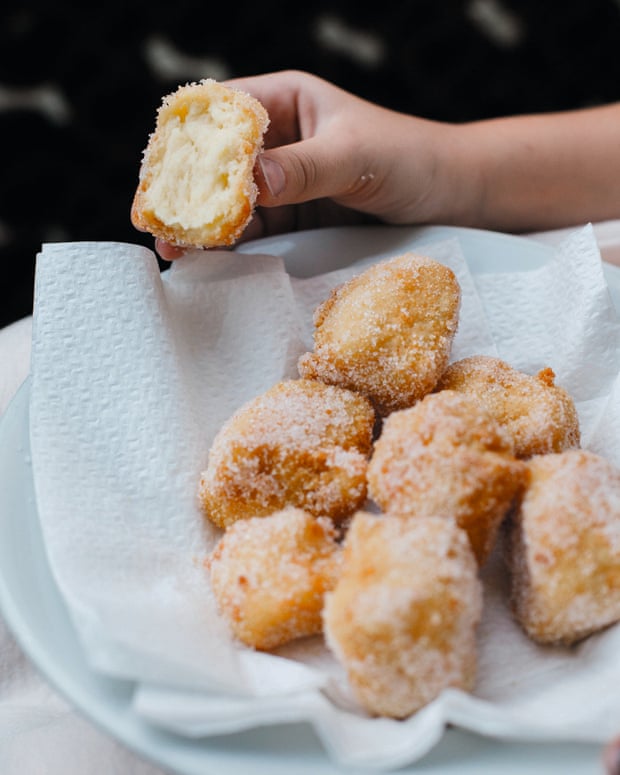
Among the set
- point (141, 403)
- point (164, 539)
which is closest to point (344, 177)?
point (141, 403)

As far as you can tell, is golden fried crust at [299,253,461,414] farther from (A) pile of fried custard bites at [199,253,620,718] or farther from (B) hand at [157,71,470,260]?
(B) hand at [157,71,470,260]

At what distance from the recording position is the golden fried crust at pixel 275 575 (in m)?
0.74

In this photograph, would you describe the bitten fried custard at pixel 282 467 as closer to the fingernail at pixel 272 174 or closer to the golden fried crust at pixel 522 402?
the golden fried crust at pixel 522 402

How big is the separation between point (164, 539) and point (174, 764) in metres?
0.24

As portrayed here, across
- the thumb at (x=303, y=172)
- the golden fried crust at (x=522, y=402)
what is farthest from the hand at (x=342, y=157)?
the golden fried crust at (x=522, y=402)

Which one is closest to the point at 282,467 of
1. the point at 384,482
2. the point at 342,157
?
the point at 384,482

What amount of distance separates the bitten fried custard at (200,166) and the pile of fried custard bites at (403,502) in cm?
17

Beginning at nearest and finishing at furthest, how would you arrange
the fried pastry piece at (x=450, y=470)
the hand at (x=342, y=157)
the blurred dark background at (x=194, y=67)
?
the fried pastry piece at (x=450, y=470) < the hand at (x=342, y=157) < the blurred dark background at (x=194, y=67)

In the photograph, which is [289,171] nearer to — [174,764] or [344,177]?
[344,177]

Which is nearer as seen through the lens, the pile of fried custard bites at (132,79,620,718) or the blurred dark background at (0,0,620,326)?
the pile of fried custard bites at (132,79,620,718)

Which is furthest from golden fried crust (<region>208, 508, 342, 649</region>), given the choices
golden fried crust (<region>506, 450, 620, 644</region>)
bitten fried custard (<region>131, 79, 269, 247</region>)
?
bitten fried custard (<region>131, 79, 269, 247</region>)

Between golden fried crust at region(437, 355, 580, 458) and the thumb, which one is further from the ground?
the thumb

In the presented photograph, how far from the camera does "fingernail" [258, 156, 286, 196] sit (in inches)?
39.4

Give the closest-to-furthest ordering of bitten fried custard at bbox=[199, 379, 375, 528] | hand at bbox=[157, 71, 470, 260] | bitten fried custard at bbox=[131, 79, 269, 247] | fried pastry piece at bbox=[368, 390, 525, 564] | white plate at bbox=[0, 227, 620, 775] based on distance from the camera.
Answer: white plate at bbox=[0, 227, 620, 775] → fried pastry piece at bbox=[368, 390, 525, 564] → bitten fried custard at bbox=[199, 379, 375, 528] → bitten fried custard at bbox=[131, 79, 269, 247] → hand at bbox=[157, 71, 470, 260]
